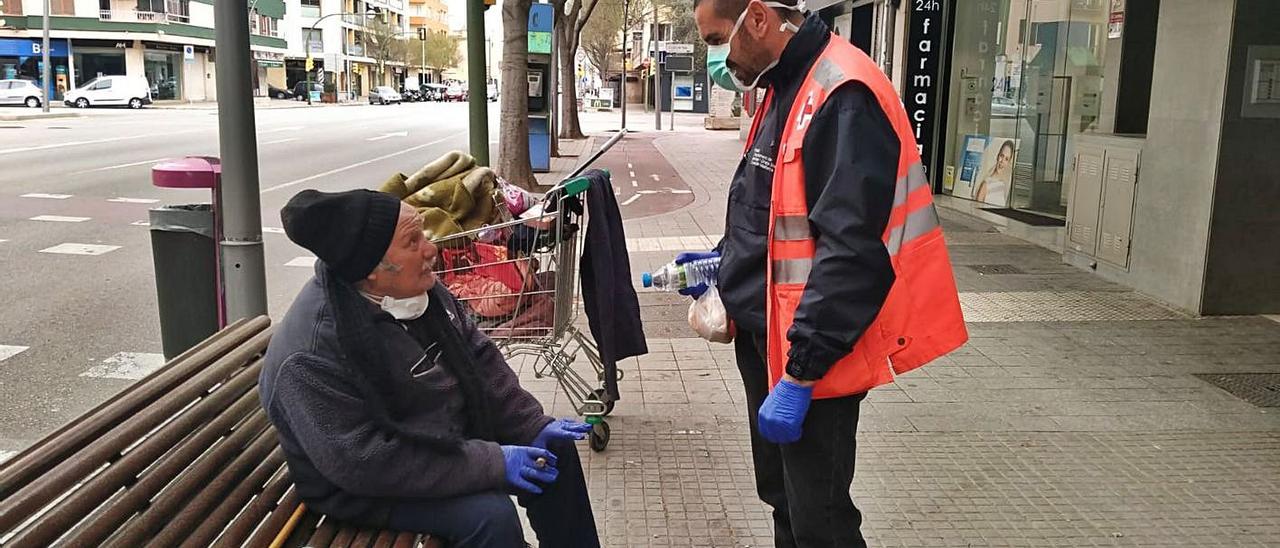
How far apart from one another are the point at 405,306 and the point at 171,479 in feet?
2.33

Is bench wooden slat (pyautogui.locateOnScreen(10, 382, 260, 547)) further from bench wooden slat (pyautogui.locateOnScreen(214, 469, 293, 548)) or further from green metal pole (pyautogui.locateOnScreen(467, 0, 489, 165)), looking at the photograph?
green metal pole (pyautogui.locateOnScreen(467, 0, 489, 165))

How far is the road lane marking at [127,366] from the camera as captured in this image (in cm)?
616

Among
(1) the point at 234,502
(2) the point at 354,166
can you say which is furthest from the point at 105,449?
(2) the point at 354,166

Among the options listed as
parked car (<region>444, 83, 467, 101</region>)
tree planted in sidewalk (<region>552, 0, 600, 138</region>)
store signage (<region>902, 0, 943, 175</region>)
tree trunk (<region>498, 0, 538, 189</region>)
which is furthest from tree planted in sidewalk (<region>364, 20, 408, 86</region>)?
store signage (<region>902, 0, 943, 175</region>)

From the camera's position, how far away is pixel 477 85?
1293 centimetres

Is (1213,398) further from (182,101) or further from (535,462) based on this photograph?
(182,101)

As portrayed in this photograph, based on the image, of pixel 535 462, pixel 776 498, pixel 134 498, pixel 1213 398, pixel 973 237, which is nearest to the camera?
pixel 134 498

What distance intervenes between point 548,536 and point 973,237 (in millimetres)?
8830

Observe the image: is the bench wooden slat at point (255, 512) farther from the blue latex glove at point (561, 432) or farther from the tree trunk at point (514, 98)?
the tree trunk at point (514, 98)

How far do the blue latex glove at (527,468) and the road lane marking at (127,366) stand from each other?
4.09 meters

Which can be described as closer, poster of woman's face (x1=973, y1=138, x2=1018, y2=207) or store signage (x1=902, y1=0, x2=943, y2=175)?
poster of woman's face (x1=973, y1=138, x2=1018, y2=207)

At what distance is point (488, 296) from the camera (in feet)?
14.9

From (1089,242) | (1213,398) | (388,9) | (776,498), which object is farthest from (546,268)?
(388,9)

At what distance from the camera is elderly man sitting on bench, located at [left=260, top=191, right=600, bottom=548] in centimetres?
248
